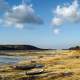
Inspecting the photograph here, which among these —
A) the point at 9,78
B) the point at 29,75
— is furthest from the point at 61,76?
the point at 9,78

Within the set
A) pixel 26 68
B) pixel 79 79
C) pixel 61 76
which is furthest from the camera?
pixel 26 68

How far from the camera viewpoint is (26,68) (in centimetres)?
5031

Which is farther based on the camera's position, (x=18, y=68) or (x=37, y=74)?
(x=18, y=68)

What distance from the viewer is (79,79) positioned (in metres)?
35.2

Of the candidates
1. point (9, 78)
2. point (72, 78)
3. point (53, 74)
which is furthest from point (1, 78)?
point (72, 78)

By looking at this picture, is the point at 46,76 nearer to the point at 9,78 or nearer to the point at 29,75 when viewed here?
the point at 29,75

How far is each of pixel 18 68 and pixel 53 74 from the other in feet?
41.9

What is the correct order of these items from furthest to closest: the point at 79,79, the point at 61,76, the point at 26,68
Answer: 1. the point at 26,68
2. the point at 61,76
3. the point at 79,79

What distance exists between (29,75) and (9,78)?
255 cm

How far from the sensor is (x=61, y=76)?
37656mm

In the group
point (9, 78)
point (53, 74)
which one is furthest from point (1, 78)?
point (53, 74)

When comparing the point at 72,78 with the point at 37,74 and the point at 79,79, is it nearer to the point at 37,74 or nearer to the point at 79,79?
the point at 79,79

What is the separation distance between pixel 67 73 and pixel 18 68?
13485 mm

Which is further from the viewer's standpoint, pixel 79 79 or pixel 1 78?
pixel 1 78
